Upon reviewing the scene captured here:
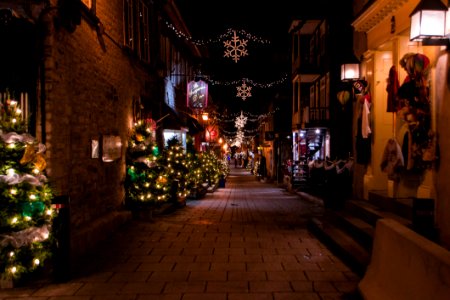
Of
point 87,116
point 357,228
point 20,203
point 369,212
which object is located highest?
point 87,116

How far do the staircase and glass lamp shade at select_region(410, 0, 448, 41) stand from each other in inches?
105

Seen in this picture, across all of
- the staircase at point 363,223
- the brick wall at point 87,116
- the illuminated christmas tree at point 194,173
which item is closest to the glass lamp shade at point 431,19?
the staircase at point 363,223

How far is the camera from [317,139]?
27938mm

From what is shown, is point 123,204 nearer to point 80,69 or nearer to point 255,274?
point 80,69

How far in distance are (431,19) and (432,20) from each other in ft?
0.07

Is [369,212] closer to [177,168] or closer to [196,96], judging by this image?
[177,168]

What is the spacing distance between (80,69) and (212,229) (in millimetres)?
5178

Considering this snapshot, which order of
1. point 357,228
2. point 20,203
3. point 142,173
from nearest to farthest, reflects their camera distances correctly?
1. point 20,203
2. point 357,228
3. point 142,173

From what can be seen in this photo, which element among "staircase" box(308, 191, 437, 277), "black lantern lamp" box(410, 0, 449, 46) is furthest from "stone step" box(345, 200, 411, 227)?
"black lantern lamp" box(410, 0, 449, 46)

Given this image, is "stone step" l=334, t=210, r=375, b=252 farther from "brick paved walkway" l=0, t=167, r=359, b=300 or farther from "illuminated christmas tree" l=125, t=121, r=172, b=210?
"illuminated christmas tree" l=125, t=121, r=172, b=210

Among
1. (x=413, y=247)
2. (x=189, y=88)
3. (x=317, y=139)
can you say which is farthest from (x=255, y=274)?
(x=317, y=139)

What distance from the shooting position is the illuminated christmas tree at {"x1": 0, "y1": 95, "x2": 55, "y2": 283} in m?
6.22

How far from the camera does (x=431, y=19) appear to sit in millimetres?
6992

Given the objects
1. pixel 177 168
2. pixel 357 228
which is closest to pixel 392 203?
pixel 357 228
